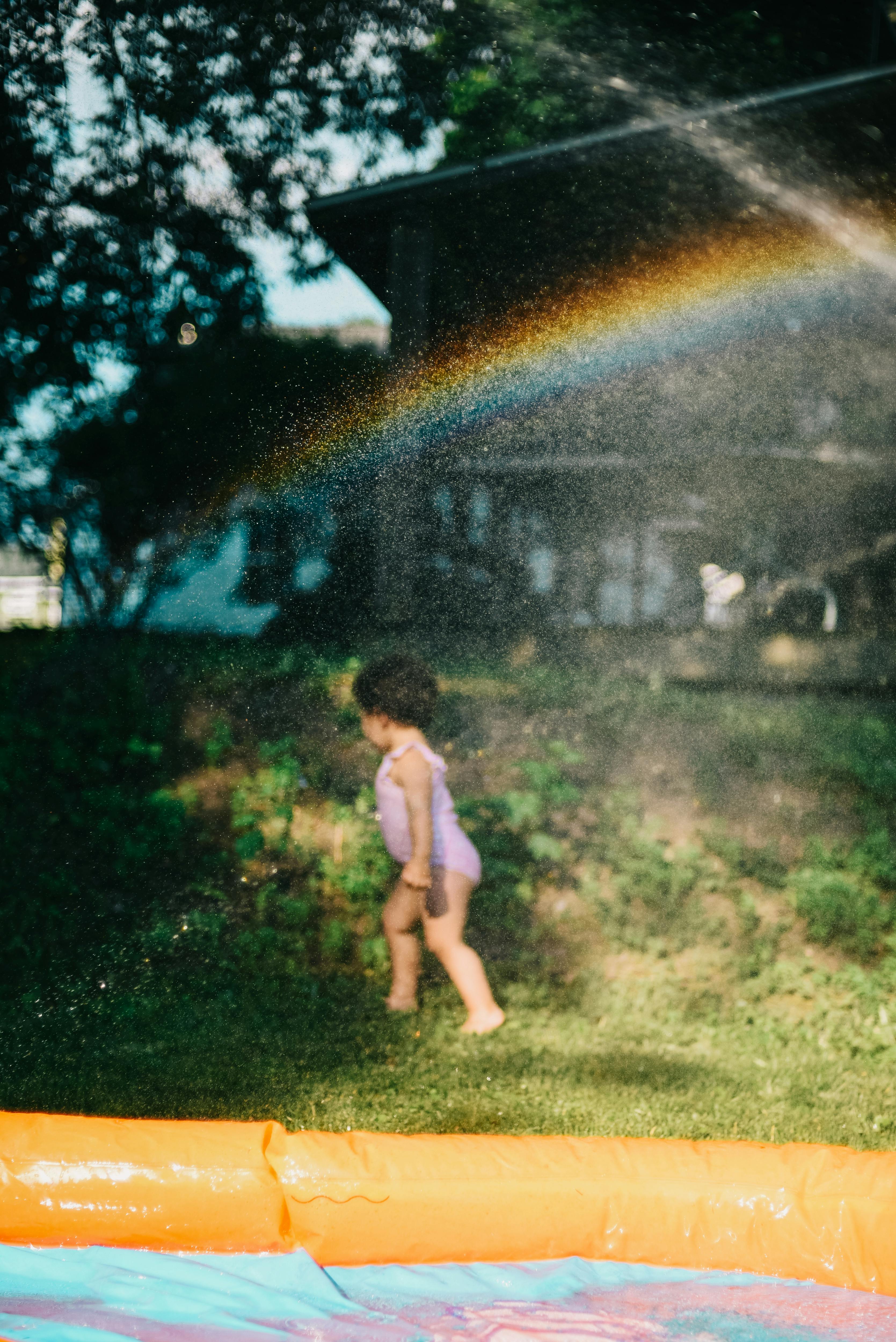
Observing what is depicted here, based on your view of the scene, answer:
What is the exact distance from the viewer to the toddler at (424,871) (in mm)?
2729

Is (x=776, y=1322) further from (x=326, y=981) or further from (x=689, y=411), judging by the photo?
(x=689, y=411)

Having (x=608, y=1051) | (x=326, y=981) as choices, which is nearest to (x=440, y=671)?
(x=326, y=981)

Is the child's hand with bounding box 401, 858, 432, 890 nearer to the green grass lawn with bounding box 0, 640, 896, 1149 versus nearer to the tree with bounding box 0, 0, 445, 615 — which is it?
the green grass lawn with bounding box 0, 640, 896, 1149

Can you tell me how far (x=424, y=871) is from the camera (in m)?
2.64

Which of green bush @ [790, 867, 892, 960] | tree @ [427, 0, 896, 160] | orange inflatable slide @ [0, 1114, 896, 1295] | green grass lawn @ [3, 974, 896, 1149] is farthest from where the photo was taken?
tree @ [427, 0, 896, 160]

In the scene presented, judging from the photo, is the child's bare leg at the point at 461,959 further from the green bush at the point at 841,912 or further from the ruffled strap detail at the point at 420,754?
the green bush at the point at 841,912

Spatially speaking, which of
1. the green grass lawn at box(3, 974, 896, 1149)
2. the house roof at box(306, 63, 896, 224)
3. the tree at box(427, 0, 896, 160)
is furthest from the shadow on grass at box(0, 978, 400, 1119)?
the tree at box(427, 0, 896, 160)

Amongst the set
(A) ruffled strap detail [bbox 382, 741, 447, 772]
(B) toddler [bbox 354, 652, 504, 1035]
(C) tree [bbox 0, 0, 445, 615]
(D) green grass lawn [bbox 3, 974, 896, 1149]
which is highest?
(C) tree [bbox 0, 0, 445, 615]

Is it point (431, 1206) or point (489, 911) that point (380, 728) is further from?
point (431, 1206)

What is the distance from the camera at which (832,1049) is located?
2.81 metres

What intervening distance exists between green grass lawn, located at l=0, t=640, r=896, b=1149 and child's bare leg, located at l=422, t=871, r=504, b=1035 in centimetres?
7

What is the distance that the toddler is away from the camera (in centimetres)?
273

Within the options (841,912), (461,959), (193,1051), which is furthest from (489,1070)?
(841,912)

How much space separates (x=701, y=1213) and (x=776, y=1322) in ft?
0.60
